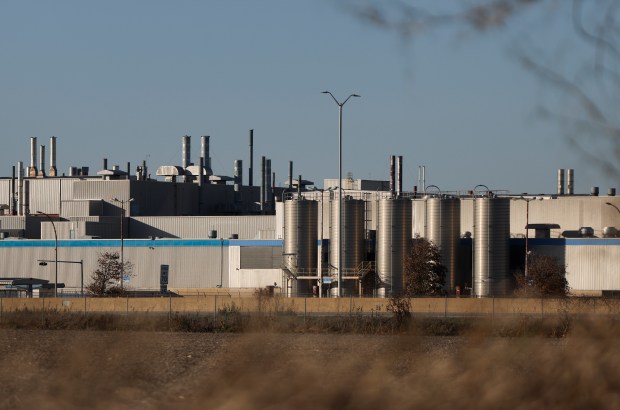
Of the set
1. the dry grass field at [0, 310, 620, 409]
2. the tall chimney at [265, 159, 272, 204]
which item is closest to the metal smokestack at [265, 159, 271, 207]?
the tall chimney at [265, 159, 272, 204]

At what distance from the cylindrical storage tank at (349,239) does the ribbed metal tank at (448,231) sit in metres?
5.46

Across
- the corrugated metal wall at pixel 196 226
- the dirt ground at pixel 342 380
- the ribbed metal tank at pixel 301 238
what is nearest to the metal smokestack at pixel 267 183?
the corrugated metal wall at pixel 196 226

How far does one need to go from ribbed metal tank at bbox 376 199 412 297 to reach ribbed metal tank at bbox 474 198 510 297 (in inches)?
207

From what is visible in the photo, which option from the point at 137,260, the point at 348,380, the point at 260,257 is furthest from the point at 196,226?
the point at 348,380

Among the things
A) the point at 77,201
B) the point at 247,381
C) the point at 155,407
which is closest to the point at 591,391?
the point at 247,381

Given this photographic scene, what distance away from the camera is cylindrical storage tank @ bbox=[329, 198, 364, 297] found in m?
85.9

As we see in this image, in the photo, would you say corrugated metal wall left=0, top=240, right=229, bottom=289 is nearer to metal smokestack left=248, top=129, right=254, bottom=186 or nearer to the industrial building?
the industrial building

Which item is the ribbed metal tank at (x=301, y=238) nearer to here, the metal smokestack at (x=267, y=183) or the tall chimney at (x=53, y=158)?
the metal smokestack at (x=267, y=183)

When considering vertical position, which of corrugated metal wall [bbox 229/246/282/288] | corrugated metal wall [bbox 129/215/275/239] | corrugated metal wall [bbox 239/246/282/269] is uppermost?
corrugated metal wall [bbox 129/215/275/239]

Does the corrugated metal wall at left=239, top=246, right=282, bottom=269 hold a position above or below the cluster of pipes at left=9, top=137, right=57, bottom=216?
below

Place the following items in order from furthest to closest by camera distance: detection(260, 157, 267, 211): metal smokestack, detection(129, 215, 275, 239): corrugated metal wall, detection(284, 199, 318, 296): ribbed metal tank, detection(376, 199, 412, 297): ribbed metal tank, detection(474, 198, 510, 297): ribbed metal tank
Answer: detection(260, 157, 267, 211): metal smokestack
detection(129, 215, 275, 239): corrugated metal wall
detection(284, 199, 318, 296): ribbed metal tank
detection(376, 199, 412, 297): ribbed metal tank
detection(474, 198, 510, 297): ribbed metal tank

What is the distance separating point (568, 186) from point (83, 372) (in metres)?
104

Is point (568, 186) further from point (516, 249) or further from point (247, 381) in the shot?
point (247, 381)

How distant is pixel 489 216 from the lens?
273 ft
